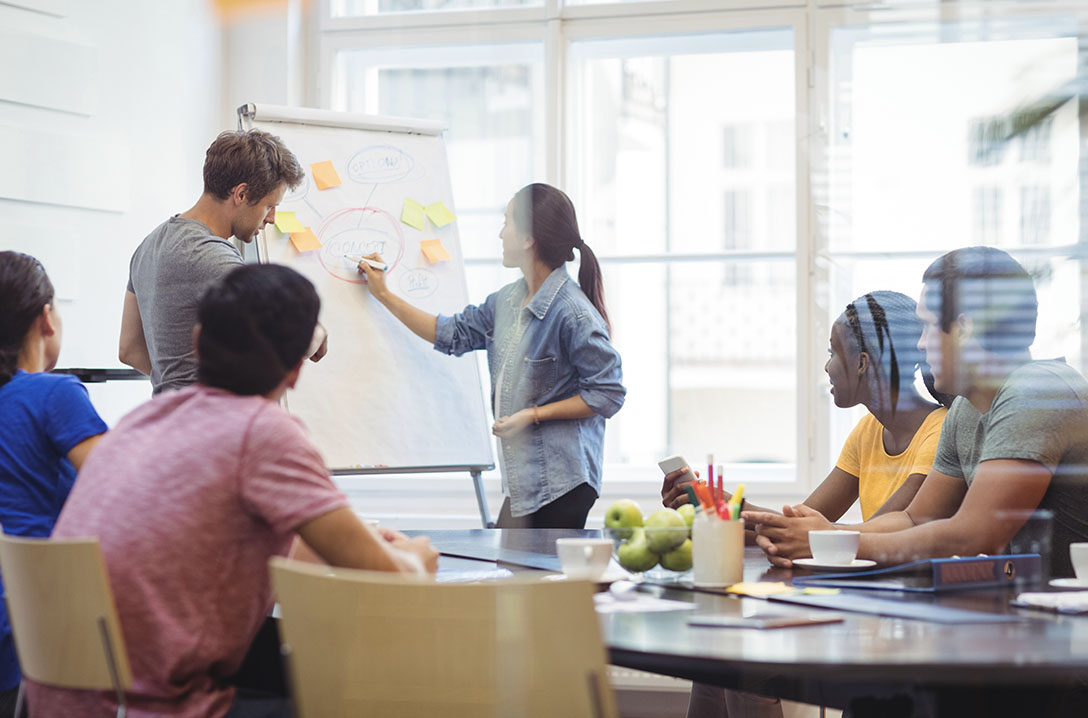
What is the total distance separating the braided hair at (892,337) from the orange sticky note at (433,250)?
1285mm

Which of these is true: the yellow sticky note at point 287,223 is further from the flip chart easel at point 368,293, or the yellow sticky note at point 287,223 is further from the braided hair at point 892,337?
the braided hair at point 892,337

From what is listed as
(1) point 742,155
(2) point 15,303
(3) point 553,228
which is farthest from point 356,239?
(2) point 15,303

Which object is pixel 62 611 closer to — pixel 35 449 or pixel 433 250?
pixel 35 449

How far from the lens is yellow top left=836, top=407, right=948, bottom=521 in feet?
7.42

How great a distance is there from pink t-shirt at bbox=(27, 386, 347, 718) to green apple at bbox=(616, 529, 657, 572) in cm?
51

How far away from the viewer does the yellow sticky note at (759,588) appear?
1.51 m

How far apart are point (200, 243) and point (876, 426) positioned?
1555 mm

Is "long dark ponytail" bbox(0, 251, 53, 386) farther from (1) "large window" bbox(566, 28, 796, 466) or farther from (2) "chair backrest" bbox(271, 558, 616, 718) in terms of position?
(1) "large window" bbox(566, 28, 796, 466)

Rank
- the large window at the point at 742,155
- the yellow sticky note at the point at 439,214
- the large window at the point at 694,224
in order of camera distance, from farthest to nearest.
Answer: the large window at the point at 694,224 < the large window at the point at 742,155 < the yellow sticky note at the point at 439,214

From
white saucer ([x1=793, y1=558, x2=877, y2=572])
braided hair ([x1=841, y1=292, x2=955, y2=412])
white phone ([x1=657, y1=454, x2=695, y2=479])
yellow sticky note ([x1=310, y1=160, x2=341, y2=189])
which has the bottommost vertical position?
white saucer ([x1=793, y1=558, x2=877, y2=572])

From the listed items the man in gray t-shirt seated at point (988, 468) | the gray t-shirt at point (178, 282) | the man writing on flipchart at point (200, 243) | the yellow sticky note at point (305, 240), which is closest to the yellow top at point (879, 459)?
the man in gray t-shirt seated at point (988, 468)

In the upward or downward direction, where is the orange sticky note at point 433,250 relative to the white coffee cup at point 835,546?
upward

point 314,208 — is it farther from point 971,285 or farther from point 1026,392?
point 1026,392

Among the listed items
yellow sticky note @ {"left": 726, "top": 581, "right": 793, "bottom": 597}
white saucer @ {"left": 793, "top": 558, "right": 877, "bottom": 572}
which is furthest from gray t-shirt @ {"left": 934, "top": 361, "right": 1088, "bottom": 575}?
yellow sticky note @ {"left": 726, "top": 581, "right": 793, "bottom": 597}
